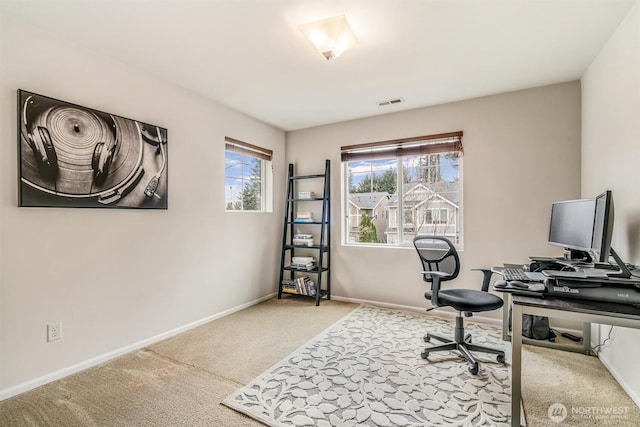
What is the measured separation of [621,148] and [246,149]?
3.46m

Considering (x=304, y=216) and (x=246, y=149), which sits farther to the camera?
(x=304, y=216)

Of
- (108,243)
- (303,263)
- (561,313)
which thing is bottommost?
(303,263)

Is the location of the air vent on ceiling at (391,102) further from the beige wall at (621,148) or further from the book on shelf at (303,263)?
the book on shelf at (303,263)

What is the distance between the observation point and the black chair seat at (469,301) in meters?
2.22

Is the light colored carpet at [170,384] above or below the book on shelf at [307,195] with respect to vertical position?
below

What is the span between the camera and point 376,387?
1997 millimetres

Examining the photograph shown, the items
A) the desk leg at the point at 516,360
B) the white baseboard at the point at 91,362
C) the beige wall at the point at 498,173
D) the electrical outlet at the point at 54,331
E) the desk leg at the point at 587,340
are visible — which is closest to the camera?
the desk leg at the point at 516,360

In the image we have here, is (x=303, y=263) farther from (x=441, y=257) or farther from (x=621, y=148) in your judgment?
(x=621, y=148)

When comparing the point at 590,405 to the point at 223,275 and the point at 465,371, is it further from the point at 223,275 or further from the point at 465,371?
the point at 223,275

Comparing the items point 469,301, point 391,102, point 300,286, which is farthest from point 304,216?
point 469,301

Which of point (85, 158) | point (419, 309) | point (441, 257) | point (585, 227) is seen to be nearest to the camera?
point (585, 227)

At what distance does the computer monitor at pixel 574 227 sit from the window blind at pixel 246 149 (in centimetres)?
318

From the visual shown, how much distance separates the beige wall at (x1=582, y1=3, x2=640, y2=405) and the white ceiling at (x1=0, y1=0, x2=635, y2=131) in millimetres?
173

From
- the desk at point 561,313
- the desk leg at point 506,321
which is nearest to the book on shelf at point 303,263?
the desk leg at point 506,321
